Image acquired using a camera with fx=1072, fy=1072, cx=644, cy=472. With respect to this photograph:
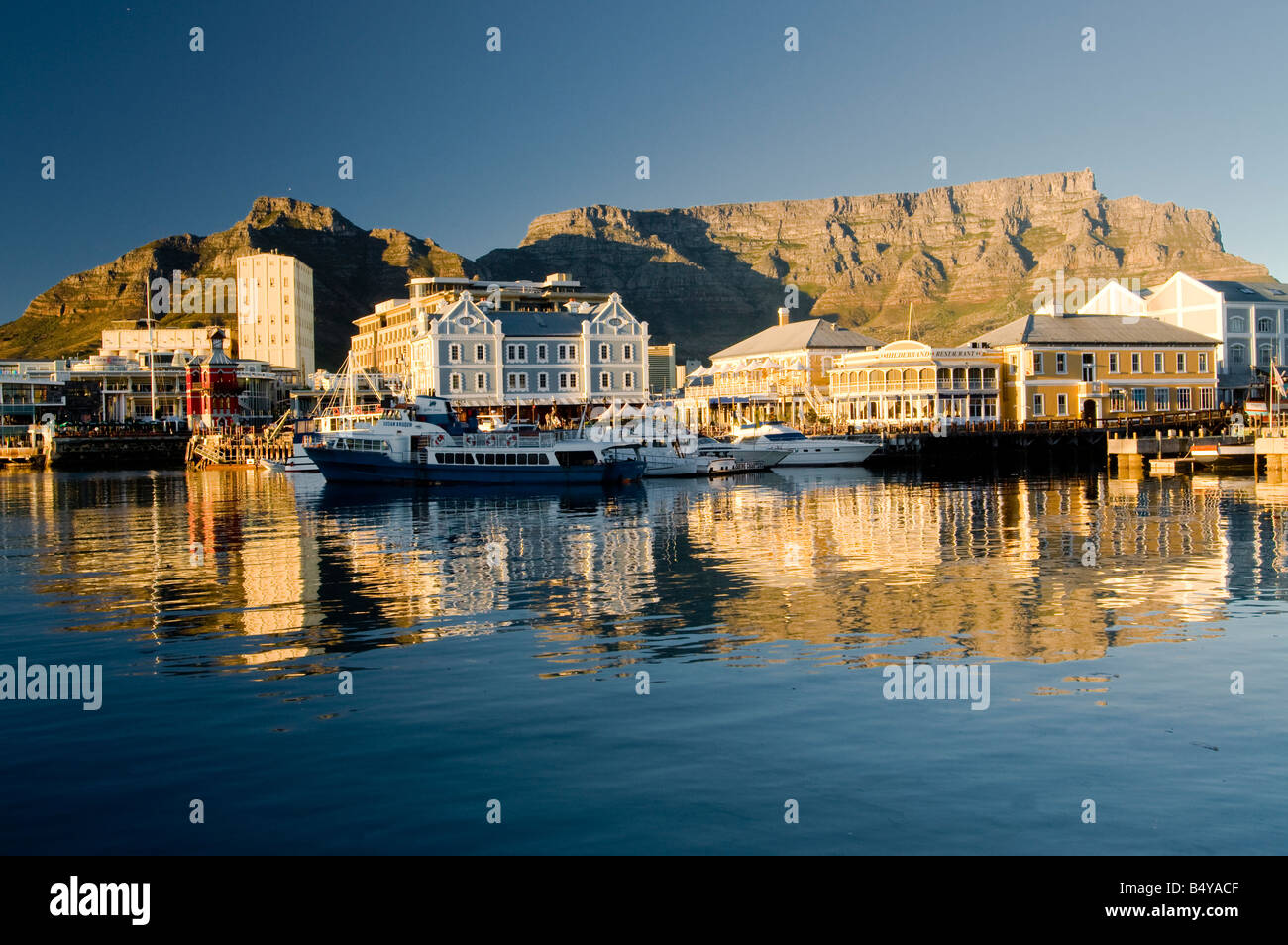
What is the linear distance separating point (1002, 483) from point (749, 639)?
47.9 meters

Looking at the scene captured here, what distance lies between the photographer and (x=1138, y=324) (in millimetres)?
102750

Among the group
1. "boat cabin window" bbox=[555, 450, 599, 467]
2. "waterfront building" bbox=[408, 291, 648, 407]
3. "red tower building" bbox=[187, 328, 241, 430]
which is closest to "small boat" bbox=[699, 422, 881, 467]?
"waterfront building" bbox=[408, 291, 648, 407]

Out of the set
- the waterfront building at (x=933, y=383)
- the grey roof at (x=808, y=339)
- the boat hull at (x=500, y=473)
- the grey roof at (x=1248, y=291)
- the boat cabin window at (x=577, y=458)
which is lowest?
the boat hull at (x=500, y=473)

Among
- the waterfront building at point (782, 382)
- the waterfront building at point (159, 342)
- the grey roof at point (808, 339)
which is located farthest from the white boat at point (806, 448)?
the waterfront building at point (159, 342)

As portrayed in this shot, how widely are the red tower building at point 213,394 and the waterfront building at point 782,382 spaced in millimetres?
53586

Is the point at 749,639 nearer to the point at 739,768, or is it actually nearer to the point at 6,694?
the point at 739,768

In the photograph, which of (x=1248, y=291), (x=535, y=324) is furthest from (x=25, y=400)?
(x=1248, y=291)

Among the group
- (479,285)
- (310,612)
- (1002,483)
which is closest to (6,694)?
(310,612)

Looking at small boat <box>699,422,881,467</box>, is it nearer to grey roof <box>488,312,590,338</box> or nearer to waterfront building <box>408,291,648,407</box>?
waterfront building <box>408,291,648,407</box>

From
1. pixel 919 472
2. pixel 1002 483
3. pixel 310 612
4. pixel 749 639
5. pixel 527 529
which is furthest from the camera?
pixel 919 472

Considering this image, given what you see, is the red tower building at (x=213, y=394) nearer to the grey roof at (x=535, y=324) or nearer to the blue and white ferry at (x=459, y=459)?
the grey roof at (x=535, y=324)

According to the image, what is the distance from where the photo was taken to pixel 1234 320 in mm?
111500

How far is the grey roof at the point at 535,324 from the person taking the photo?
10412cm
